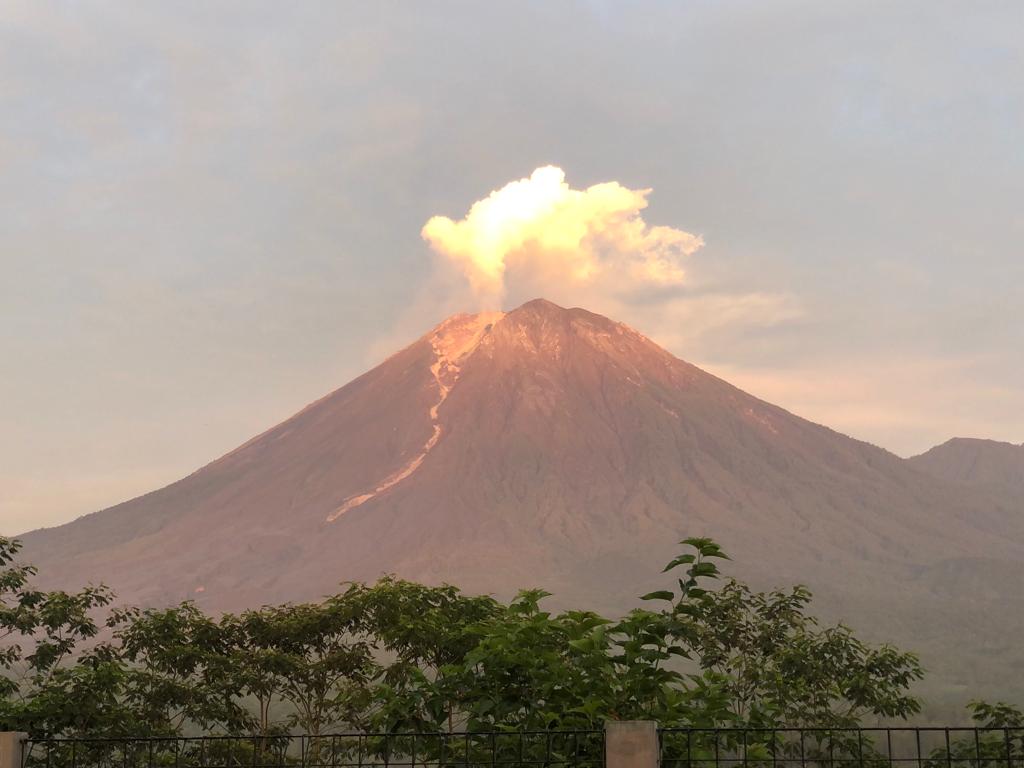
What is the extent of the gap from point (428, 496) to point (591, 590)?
39.7 meters

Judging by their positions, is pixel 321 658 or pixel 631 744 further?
pixel 321 658

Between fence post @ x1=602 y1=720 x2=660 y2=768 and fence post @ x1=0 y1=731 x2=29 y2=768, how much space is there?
17.2ft

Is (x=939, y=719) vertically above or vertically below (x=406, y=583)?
below

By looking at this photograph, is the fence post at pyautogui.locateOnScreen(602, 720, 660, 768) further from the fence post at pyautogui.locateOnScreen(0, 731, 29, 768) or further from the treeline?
the treeline

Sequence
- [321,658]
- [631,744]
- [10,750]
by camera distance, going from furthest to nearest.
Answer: [321,658], [10,750], [631,744]

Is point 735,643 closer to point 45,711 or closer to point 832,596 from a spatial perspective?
point 45,711

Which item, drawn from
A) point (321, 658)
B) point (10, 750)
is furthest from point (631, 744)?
point (321, 658)

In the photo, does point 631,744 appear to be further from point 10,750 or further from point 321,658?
point 321,658

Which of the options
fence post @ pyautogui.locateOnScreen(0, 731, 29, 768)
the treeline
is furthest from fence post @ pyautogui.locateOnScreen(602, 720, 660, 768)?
the treeline

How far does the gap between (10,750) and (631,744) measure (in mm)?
5511

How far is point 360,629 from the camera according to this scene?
93.7ft

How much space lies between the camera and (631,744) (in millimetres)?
9594

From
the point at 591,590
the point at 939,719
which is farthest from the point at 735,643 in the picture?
the point at 591,590

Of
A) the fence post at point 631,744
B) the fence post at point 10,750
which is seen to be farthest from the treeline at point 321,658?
the fence post at point 631,744
